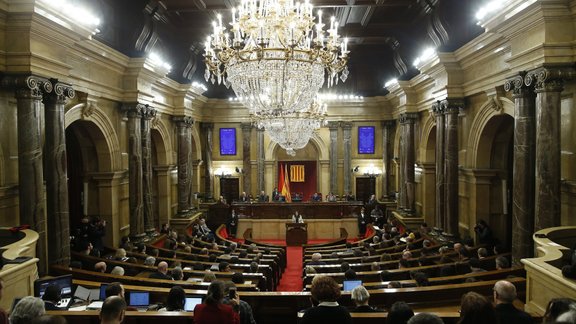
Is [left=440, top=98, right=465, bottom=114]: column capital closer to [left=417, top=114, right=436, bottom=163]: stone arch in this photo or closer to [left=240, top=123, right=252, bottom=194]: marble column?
[left=417, top=114, right=436, bottom=163]: stone arch

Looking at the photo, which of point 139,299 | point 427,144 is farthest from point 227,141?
point 139,299

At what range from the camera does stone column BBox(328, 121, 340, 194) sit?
21205 mm

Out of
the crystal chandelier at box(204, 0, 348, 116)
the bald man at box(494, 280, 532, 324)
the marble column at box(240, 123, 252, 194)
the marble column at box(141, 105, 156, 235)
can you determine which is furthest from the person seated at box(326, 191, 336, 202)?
the bald man at box(494, 280, 532, 324)

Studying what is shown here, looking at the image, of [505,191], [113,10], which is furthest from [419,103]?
[113,10]

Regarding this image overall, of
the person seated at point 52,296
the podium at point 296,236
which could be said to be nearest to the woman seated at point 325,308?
the person seated at point 52,296

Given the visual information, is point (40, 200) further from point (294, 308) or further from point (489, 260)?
point (489, 260)

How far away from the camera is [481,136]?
11055mm

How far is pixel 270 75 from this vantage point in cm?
746

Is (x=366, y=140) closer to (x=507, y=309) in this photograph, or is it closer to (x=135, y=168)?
(x=135, y=168)

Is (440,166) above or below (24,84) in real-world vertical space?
below

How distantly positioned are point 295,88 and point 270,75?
2.14ft

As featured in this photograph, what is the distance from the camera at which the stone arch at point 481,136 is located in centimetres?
1040

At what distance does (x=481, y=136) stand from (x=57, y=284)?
10283 millimetres

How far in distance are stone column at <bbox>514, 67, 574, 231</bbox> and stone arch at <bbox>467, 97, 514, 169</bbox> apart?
3077 mm
